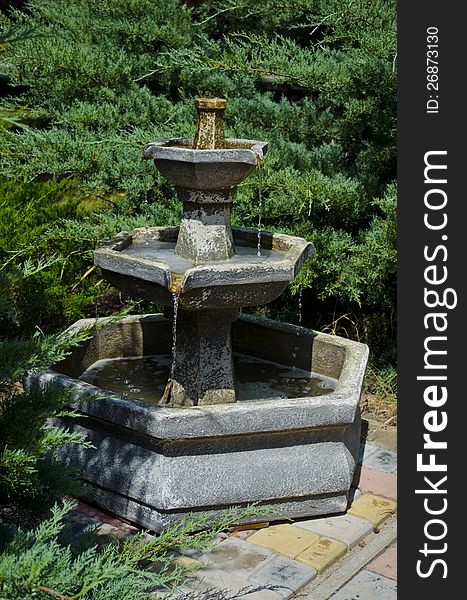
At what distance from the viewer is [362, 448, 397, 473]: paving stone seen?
5.03 meters

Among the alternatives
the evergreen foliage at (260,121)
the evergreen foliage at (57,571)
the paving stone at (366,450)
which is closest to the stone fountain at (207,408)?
the paving stone at (366,450)

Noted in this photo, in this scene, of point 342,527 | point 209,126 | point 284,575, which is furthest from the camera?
point 209,126

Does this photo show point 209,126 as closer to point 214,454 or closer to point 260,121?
point 214,454

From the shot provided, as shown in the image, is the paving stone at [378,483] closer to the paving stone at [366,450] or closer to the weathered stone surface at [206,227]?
the paving stone at [366,450]

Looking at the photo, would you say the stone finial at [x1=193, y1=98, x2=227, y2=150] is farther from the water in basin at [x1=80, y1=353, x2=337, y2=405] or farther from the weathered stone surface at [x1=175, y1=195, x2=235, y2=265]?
the water in basin at [x1=80, y1=353, x2=337, y2=405]

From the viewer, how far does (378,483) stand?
190 inches

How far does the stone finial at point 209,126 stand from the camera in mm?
4461

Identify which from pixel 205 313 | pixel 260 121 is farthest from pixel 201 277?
pixel 260 121

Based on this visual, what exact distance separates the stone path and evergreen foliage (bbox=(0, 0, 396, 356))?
1795mm

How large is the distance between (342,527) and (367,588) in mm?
516

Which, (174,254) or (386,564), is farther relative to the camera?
(174,254)

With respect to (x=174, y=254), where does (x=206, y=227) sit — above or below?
above

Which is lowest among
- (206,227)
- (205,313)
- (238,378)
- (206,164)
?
(238,378)

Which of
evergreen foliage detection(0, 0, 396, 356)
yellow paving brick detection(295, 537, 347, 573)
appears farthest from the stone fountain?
evergreen foliage detection(0, 0, 396, 356)
